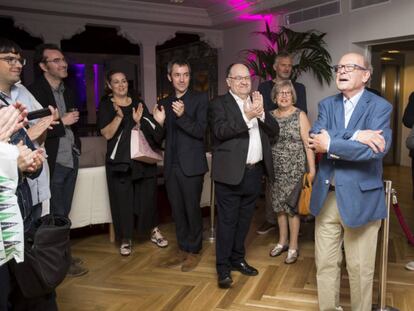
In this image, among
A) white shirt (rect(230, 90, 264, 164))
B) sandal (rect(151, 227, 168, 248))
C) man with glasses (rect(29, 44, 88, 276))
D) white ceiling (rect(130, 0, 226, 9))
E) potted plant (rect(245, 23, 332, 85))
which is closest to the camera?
white shirt (rect(230, 90, 264, 164))

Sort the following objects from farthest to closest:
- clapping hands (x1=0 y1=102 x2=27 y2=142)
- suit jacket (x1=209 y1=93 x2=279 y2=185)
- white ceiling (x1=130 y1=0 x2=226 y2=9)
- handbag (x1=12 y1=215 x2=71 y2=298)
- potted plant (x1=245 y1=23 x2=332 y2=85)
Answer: white ceiling (x1=130 y1=0 x2=226 y2=9), potted plant (x1=245 y1=23 x2=332 y2=85), suit jacket (x1=209 y1=93 x2=279 y2=185), handbag (x1=12 y1=215 x2=71 y2=298), clapping hands (x1=0 y1=102 x2=27 y2=142)

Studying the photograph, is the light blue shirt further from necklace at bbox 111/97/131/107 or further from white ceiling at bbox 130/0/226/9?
white ceiling at bbox 130/0/226/9

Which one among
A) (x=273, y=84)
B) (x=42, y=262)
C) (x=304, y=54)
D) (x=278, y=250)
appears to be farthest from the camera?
(x=304, y=54)

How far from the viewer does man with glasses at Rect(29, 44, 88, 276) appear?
2928mm

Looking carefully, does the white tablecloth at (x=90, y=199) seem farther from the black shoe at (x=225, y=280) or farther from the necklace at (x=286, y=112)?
the necklace at (x=286, y=112)

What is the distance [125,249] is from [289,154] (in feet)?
5.55

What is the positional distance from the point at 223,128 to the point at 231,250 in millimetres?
936

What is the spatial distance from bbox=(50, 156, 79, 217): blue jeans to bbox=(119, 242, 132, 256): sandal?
0.65 m

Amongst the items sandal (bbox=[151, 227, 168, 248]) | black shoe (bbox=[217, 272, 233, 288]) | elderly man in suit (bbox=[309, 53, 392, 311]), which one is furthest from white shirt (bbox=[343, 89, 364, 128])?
sandal (bbox=[151, 227, 168, 248])

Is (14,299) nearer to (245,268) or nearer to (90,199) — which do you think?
(245,268)

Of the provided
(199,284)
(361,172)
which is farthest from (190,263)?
(361,172)

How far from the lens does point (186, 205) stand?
10.3 feet

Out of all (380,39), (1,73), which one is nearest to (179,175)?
(1,73)

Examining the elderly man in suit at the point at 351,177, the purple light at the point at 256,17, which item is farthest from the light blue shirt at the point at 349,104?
the purple light at the point at 256,17
